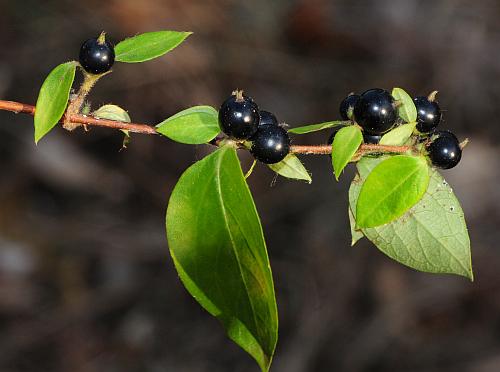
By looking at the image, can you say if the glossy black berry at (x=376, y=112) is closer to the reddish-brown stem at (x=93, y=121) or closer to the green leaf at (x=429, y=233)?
the green leaf at (x=429, y=233)

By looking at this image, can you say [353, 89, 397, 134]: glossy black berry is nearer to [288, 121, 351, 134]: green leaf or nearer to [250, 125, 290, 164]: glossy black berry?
[288, 121, 351, 134]: green leaf

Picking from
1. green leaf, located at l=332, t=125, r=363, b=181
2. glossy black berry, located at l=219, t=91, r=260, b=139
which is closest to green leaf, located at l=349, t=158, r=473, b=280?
green leaf, located at l=332, t=125, r=363, b=181

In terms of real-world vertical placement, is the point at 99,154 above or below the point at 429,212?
below

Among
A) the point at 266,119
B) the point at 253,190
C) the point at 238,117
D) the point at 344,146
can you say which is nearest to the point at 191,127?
the point at 238,117

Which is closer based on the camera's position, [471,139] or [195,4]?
[471,139]

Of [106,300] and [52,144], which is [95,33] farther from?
[106,300]

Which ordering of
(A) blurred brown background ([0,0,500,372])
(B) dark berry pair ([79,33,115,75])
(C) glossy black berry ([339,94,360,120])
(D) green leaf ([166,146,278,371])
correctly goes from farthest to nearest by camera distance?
(A) blurred brown background ([0,0,500,372]) < (C) glossy black berry ([339,94,360,120]) < (B) dark berry pair ([79,33,115,75]) < (D) green leaf ([166,146,278,371])

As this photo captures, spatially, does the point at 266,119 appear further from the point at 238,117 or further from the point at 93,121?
the point at 93,121

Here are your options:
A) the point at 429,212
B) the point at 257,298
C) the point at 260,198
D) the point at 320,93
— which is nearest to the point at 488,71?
the point at 320,93
